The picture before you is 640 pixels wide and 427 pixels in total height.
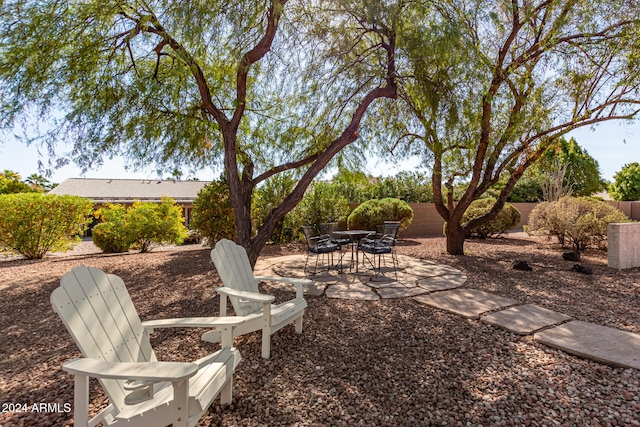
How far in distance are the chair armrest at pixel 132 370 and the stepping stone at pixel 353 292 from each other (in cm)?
303

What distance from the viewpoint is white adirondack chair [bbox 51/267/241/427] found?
159 cm

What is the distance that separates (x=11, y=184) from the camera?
19.7 m

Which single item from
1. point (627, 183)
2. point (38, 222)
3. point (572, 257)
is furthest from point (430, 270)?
point (627, 183)

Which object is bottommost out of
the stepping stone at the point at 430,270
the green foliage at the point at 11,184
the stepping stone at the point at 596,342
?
the stepping stone at the point at 596,342

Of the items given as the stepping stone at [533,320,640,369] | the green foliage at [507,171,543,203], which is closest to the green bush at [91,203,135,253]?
the stepping stone at [533,320,640,369]

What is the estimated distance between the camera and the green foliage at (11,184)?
1906 cm

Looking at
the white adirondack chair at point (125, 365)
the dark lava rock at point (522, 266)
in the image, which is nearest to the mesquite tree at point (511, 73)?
the dark lava rock at point (522, 266)

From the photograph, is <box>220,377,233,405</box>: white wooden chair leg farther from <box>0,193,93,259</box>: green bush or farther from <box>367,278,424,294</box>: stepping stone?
<box>0,193,93,259</box>: green bush

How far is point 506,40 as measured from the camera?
21.8ft

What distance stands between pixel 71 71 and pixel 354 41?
4.31m

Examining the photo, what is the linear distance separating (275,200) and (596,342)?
7.99m

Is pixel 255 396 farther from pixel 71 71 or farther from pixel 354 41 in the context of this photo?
pixel 354 41

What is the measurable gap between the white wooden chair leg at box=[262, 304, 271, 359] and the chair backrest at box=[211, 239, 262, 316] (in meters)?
0.25

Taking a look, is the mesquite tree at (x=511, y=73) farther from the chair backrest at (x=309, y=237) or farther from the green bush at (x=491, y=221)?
the green bush at (x=491, y=221)
